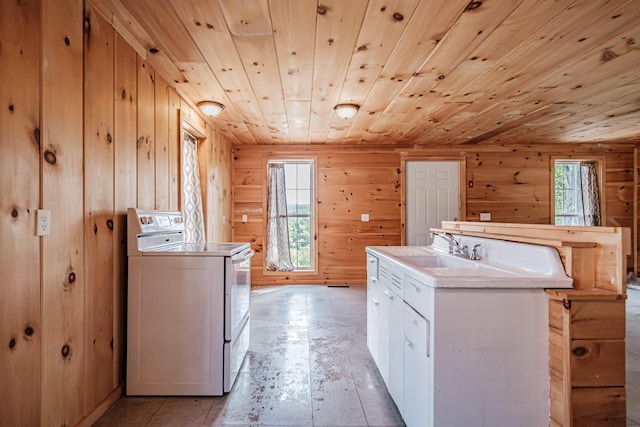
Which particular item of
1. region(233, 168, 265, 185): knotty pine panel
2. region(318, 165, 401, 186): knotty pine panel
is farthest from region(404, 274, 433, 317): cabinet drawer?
region(233, 168, 265, 185): knotty pine panel

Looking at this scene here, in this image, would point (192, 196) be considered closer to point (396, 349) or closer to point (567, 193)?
point (396, 349)

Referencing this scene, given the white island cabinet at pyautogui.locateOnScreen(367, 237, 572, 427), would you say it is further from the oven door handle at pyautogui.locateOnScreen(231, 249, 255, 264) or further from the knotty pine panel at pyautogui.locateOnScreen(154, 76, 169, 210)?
the knotty pine panel at pyautogui.locateOnScreen(154, 76, 169, 210)

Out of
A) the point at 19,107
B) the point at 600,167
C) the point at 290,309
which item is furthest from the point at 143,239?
the point at 600,167

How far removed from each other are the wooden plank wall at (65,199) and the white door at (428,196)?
4.02 m

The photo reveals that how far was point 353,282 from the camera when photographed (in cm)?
506

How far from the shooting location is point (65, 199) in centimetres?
148

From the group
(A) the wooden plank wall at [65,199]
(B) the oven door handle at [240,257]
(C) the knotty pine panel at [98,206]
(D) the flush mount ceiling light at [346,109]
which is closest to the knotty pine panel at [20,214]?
(A) the wooden plank wall at [65,199]

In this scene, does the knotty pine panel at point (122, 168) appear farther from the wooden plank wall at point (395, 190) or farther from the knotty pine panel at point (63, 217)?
the wooden plank wall at point (395, 190)

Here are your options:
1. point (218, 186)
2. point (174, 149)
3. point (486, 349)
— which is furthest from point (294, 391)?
point (218, 186)

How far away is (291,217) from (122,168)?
11.2 ft

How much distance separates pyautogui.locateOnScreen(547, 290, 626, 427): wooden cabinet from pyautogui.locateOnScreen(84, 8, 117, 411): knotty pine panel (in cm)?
227

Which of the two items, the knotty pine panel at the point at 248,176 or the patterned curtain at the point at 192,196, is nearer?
the patterned curtain at the point at 192,196

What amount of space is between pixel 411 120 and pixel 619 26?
2047 millimetres

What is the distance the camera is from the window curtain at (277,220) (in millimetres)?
5109
